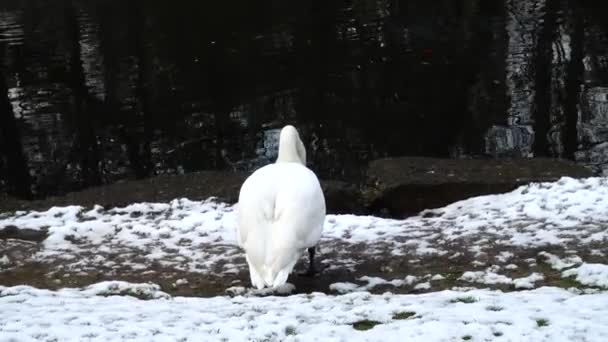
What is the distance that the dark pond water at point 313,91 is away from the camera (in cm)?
1655

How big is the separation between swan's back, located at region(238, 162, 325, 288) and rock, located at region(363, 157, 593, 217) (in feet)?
9.98

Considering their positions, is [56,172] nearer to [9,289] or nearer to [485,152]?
[485,152]

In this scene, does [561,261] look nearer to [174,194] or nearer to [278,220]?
[278,220]

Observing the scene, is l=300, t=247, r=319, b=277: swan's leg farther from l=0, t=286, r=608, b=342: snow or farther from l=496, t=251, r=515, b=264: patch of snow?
l=496, t=251, r=515, b=264: patch of snow

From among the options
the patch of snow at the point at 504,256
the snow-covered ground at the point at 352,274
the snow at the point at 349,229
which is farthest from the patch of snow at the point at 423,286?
the patch of snow at the point at 504,256

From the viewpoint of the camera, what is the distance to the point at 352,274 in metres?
7.86

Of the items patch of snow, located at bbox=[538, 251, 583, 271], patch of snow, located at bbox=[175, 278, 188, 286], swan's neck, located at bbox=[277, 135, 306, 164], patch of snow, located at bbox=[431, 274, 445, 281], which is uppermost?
swan's neck, located at bbox=[277, 135, 306, 164]

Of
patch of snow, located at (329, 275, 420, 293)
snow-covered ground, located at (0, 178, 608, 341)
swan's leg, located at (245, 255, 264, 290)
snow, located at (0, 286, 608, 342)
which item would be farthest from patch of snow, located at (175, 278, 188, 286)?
patch of snow, located at (329, 275, 420, 293)

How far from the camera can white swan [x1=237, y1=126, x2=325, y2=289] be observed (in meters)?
6.98

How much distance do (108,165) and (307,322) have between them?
474 inches

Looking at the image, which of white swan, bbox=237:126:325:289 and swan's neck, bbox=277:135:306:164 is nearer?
white swan, bbox=237:126:325:289

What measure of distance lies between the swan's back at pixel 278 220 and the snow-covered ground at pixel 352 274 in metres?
0.28

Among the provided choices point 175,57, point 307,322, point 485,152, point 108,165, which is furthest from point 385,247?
point 175,57

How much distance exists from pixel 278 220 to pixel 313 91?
1335 centimetres
